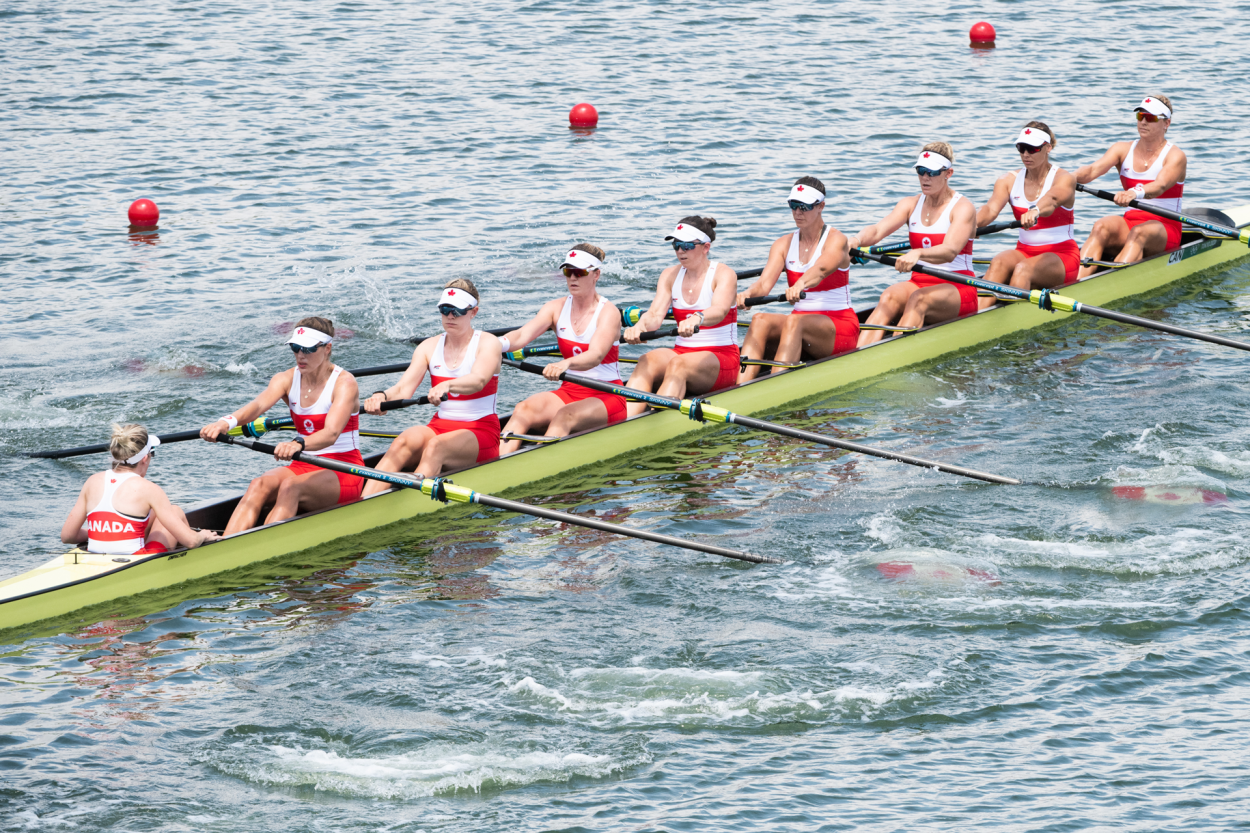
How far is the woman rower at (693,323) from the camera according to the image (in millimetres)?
12188

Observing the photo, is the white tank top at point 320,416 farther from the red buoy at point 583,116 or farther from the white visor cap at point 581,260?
the red buoy at point 583,116

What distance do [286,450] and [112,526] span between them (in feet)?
4.06

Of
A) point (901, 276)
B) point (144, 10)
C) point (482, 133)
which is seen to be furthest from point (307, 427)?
point (144, 10)

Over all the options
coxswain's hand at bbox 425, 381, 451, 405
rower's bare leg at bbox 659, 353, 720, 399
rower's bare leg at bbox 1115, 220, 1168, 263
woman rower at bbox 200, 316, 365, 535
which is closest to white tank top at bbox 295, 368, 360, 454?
woman rower at bbox 200, 316, 365, 535

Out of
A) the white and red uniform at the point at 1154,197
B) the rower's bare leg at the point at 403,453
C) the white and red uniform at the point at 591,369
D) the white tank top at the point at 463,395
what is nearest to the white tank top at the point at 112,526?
the rower's bare leg at the point at 403,453

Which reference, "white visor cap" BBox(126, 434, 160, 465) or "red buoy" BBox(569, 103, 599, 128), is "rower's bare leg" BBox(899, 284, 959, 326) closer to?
"white visor cap" BBox(126, 434, 160, 465)

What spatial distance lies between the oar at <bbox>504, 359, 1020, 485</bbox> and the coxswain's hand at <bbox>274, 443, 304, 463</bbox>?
2.08 meters

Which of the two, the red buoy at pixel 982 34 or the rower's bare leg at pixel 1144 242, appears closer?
the rower's bare leg at pixel 1144 242

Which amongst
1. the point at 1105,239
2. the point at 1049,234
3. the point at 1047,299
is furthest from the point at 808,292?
the point at 1105,239

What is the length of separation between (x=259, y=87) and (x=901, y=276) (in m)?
13.5

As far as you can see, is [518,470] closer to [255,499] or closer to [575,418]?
[575,418]

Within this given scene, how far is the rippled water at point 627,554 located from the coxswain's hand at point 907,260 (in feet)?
3.80

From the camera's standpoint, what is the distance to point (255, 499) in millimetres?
10508

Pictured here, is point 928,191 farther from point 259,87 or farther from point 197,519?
point 259,87
